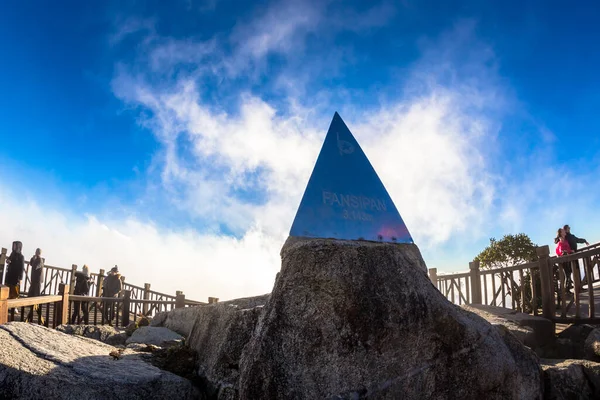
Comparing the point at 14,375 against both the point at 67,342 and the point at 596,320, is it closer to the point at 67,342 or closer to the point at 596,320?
the point at 67,342

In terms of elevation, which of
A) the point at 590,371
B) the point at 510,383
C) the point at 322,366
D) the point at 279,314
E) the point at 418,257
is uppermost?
the point at 418,257

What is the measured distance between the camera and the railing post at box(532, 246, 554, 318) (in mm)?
9266

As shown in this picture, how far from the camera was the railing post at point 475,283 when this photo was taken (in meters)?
11.8

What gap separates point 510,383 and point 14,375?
3801mm

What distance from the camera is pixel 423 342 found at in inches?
124

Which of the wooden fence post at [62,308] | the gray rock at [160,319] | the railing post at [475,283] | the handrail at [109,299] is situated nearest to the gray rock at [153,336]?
the gray rock at [160,319]

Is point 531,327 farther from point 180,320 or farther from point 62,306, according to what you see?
point 62,306

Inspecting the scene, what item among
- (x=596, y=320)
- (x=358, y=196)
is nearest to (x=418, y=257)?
(x=358, y=196)

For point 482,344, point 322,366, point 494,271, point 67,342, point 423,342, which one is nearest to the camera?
point 322,366

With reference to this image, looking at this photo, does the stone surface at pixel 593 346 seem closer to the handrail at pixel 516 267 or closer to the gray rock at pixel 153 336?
the handrail at pixel 516 267

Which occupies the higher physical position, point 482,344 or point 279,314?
point 279,314

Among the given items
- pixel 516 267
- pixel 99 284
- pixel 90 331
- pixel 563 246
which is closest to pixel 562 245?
pixel 563 246

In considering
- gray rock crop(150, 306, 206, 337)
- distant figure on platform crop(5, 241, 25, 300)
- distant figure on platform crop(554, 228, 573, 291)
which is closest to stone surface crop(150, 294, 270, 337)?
gray rock crop(150, 306, 206, 337)

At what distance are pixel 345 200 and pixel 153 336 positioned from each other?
526 centimetres
